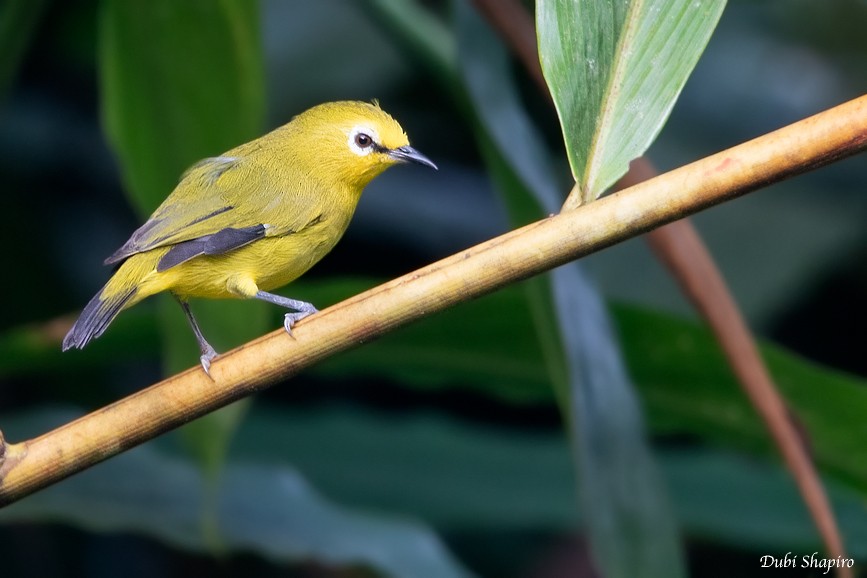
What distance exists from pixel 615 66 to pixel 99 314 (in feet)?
2.89

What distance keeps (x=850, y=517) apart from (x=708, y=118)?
65.2 inches

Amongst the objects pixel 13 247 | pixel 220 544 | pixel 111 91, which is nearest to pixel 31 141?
pixel 13 247

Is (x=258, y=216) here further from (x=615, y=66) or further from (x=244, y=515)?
(x=244, y=515)

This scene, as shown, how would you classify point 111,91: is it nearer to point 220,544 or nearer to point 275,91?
point 220,544

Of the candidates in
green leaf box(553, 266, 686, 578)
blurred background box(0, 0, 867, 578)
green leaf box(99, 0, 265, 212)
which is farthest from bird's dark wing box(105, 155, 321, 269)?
green leaf box(553, 266, 686, 578)

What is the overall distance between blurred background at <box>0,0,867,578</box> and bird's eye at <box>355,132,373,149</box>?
0.33 metres

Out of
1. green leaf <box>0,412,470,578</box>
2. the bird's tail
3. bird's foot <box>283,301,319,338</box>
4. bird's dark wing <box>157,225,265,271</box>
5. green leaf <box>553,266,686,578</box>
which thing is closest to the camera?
bird's foot <box>283,301,319,338</box>

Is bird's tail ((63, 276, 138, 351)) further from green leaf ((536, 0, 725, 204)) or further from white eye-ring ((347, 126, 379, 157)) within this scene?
green leaf ((536, 0, 725, 204))

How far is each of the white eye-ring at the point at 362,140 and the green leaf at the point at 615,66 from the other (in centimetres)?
77

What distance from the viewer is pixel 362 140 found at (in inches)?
79.0

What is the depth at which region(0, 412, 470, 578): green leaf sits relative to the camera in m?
2.30

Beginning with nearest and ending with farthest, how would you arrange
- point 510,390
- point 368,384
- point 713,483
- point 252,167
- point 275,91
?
point 252,167 < point 510,390 < point 713,483 < point 275,91 < point 368,384

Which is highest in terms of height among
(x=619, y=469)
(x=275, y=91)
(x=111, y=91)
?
(x=275, y=91)

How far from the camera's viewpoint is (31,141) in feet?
12.5
